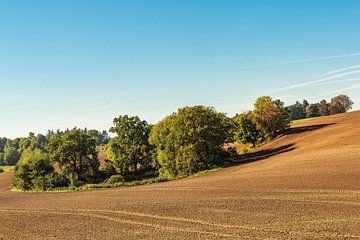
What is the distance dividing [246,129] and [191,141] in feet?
96.8

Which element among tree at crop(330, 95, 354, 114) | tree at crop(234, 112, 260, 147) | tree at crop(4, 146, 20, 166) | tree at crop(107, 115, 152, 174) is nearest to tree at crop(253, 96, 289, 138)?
tree at crop(234, 112, 260, 147)

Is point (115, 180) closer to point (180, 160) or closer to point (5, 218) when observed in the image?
point (180, 160)

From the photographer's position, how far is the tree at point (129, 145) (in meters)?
77.6

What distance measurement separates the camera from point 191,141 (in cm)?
6184

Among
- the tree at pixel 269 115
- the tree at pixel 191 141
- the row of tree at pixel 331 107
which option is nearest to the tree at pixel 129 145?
the tree at pixel 191 141

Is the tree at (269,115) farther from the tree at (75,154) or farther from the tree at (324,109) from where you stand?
the tree at (324,109)

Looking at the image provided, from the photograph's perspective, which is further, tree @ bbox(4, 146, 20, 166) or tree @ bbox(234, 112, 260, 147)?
tree @ bbox(4, 146, 20, 166)

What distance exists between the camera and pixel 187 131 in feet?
205

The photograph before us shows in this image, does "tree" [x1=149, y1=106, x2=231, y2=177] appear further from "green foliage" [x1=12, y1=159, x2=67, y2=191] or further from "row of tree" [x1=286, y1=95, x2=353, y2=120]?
"row of tree" [x1=286, y1=95, x2=353, y2=120]

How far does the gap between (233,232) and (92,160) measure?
65588 millimetres

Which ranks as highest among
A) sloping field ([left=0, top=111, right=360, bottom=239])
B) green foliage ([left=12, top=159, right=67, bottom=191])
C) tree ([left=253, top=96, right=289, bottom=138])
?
tree ([left=253, top=96, right=289, bottom=138])

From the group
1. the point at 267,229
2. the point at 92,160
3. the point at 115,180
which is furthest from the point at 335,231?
the point at 92,160

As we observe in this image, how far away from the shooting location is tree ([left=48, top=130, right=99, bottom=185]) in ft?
247

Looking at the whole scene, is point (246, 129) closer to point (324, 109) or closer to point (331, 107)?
point (331, 107)
